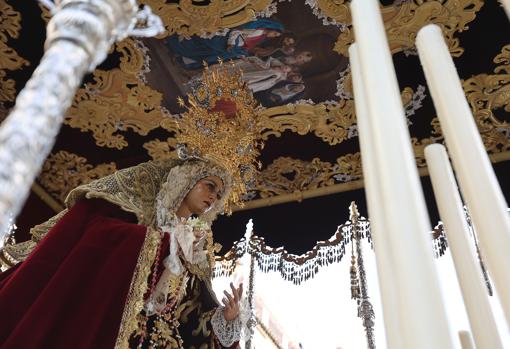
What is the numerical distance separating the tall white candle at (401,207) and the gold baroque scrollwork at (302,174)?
3.27 meters

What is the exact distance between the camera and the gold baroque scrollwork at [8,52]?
374cm

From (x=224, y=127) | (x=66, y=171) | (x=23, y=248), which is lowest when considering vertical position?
(x=23, y=248)

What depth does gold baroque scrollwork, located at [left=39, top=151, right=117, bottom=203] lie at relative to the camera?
16.7 feet

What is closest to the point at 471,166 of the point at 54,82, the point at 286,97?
the point at 54,82

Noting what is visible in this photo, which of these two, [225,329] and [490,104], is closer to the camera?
[225,329]

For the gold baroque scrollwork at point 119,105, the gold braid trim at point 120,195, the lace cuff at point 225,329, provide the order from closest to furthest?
Result: the gold braid trim at point 120,195, the lace cuff at point 225,329, the gold baroque scrollwork at point 119,105

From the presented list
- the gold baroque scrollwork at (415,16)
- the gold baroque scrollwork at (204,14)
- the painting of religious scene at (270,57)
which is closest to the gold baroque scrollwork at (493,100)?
the gold baroque scrollwork at (415,16)

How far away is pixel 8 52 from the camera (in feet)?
13.3

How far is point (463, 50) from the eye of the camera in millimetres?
3770

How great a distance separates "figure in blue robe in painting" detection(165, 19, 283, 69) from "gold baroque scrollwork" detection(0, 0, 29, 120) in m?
1.25

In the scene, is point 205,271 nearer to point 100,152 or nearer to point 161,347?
point 161,347

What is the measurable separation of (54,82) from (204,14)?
319 centimetres

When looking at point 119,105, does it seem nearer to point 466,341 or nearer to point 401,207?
point 466,341

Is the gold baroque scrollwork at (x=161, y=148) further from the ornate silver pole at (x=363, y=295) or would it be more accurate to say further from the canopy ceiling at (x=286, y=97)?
the ornate silver pole at (x=363, y=295)
